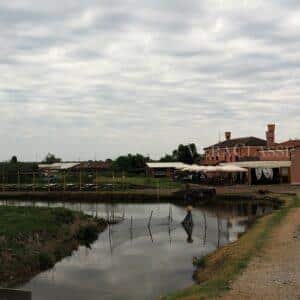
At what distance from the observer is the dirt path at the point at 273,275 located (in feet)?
41.8

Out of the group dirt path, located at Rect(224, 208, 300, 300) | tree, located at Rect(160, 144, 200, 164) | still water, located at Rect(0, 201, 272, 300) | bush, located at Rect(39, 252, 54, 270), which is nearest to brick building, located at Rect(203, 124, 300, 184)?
tree, located at Rect(160, 144, 200, 164)

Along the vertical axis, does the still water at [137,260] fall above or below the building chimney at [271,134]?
below

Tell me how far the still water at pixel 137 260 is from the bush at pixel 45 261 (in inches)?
13.7

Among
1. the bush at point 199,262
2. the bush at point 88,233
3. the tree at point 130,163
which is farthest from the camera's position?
the tree at point 130,163

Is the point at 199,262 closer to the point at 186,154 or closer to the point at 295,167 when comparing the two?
the point at 295,167

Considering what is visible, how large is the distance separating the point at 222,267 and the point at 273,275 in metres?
2.96

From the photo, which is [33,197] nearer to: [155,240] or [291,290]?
[155,240]

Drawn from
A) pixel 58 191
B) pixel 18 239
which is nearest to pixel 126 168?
pixel 58 191

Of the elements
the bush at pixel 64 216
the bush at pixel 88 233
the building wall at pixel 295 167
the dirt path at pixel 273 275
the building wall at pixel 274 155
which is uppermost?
the building wall at pixel 274 155

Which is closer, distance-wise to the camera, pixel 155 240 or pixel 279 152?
pixel 155 240

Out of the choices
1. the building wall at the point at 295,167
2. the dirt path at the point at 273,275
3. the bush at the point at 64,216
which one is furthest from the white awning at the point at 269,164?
the dirt path at the point at 273,275

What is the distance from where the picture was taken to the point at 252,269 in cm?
1584

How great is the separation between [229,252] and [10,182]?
184 ft

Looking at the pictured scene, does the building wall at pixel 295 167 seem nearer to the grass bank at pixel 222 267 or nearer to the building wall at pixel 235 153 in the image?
the building wall at pixel 235 153
